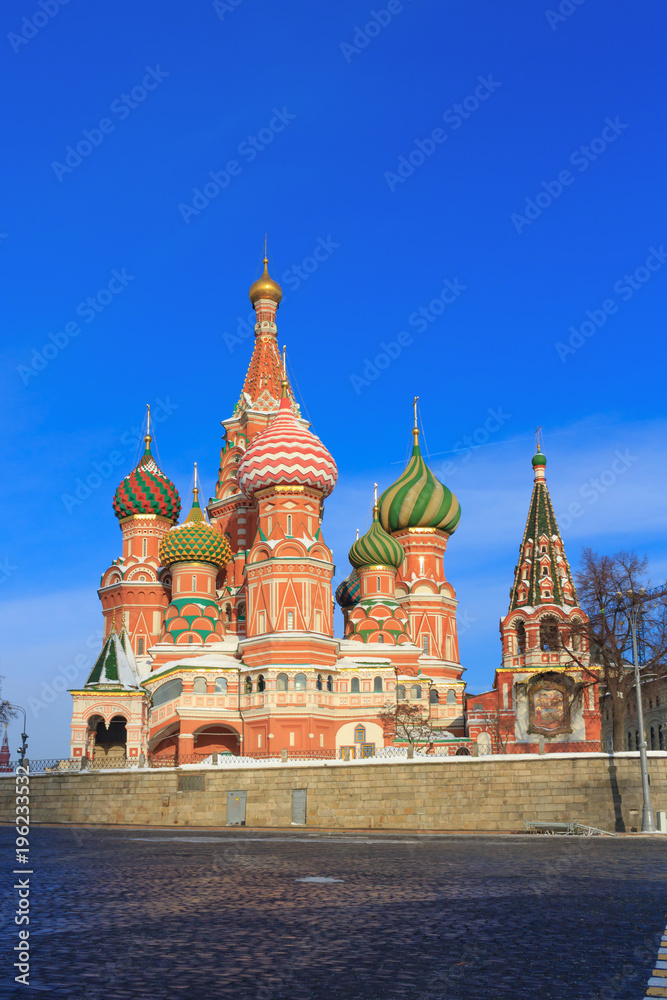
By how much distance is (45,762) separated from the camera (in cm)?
3148

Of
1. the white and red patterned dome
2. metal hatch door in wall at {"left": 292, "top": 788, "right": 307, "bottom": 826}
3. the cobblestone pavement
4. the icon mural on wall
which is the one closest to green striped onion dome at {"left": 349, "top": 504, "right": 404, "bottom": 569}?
the white and red patterned dome

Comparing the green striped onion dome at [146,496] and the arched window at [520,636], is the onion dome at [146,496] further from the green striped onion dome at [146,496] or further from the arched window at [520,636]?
the arched window at [520,636]

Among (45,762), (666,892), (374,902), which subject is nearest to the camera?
(374,902)

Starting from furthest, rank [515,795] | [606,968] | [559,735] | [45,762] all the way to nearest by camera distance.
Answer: [559,735], [45,762], [515,795], [606,968]

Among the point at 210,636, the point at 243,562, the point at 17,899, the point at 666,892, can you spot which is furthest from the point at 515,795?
the point at 243,562

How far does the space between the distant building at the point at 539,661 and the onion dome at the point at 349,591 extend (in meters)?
9.08

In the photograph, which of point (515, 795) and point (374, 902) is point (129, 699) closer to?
point (515, 795)

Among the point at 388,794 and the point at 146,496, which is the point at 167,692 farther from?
the point at 388,794

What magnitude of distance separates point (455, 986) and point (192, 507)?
42.7 m

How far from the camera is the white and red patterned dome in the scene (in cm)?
4197

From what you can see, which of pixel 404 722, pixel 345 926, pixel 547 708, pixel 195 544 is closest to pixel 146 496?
pixel 195 544

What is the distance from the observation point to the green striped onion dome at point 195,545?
4506cm

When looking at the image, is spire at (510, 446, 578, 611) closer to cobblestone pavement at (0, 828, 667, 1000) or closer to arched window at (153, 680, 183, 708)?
arched window at (153, 680, 183, 708)

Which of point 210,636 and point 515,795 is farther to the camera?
point 210,636
